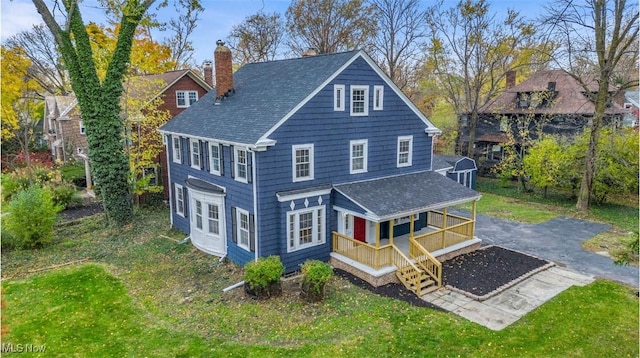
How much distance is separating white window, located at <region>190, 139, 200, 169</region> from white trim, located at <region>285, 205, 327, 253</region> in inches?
230

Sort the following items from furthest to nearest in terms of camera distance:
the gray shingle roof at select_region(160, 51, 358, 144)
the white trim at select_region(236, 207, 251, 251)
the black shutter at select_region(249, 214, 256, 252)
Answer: the white trim at select_region(236, 207, 251, 251), the gray shingle roof at select_region(160, 51, 358, 144), the black shutter at select_region(249, 214, 256, 252)

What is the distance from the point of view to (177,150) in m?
19.8

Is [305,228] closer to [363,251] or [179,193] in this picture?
[363,251]

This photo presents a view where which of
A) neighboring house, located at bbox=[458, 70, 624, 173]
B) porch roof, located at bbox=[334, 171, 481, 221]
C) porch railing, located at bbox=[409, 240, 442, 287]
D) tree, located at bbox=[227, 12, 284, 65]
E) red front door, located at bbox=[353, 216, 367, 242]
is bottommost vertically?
porch railing, located at bbox=[409, 240, 442, 287]

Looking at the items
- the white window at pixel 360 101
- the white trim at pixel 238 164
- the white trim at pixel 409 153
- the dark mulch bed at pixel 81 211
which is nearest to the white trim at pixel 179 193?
→ the white trim at pixel 238 164

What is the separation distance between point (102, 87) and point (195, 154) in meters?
6.10

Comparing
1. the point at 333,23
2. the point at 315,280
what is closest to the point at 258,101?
the point at 315,280

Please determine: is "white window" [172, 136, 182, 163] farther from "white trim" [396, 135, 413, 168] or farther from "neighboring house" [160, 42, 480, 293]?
"white trim" [396, 135, 413, 168]

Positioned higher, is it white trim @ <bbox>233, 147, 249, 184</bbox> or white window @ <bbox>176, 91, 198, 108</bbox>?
white window @ <bbox>176, 91, 198, 108</bbox>

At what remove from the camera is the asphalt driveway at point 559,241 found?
51.3 feet

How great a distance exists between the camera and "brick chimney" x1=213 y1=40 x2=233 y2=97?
17.6 metres

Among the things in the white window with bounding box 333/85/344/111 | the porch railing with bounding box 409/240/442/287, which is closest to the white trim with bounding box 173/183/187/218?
the white window with bounding box 333/85/344/111

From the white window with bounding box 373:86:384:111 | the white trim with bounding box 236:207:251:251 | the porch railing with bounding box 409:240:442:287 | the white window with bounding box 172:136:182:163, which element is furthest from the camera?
the white window with bounding box 172:136:182:163

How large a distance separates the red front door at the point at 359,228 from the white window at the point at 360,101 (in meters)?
4.30
